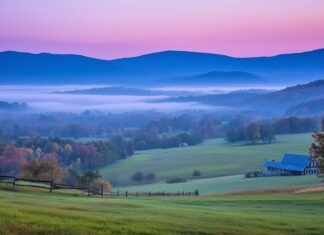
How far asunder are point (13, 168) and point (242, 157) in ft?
169

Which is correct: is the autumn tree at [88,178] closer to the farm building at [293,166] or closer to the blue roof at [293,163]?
the farm building at [293,166]

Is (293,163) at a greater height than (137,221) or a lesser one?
greater

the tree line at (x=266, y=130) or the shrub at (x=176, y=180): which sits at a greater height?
the tree line at (x=266, y=130)

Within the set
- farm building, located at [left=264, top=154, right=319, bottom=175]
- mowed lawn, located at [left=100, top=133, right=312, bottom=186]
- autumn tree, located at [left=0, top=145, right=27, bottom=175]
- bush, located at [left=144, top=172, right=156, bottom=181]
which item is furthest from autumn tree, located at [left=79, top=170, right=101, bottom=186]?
autumn tree, located at [left=0, top=145, right=27, bottom=175]

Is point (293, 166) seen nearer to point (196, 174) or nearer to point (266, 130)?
point (196, 174)

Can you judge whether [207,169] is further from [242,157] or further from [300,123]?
[300,123]

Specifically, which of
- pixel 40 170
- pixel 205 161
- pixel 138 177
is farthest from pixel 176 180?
pixel 40 170

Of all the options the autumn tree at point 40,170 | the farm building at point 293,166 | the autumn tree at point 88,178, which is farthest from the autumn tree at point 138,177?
the autumn tree at point 40,170

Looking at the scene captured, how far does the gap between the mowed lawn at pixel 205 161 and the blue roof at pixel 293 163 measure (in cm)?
564

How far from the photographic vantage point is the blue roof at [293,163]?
8829 cm

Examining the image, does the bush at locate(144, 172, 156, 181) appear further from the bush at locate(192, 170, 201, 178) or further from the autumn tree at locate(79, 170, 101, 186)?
the autumn tree at locate(79, 170, 101, 186)

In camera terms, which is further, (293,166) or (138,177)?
(138,177)

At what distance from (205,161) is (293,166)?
2533 centimetres

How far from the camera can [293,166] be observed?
8944 cm
